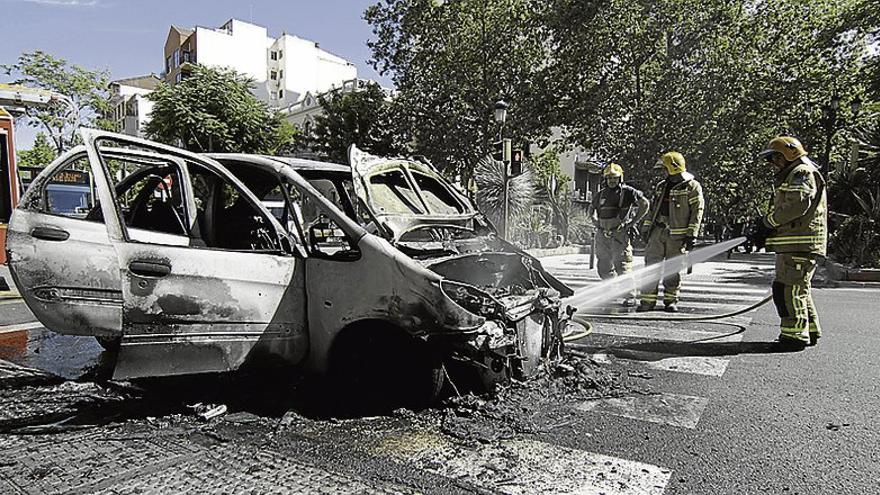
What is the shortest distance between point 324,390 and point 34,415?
1794mm

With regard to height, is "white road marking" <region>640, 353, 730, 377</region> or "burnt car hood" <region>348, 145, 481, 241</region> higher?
"burnt car hood" <region>348, 145, 481, 241</region>

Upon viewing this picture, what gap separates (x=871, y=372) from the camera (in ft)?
15.8

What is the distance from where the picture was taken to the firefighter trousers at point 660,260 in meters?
7.60

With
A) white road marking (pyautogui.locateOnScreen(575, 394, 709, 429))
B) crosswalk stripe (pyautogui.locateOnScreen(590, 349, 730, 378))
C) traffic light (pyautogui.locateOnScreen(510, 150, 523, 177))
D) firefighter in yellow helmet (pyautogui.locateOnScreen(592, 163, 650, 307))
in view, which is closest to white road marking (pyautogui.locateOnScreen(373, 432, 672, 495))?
white road marking (pyautogui.locateOnScreen(575, 394, 709, 429))

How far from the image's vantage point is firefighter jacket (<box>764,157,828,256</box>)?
536cm

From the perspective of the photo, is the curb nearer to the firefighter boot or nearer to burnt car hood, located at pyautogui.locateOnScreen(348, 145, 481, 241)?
the firefighter boot

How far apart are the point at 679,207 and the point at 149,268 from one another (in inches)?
238

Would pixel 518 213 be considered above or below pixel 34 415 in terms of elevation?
above

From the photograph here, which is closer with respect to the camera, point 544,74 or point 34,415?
point 34,415

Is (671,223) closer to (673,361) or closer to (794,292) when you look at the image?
(794,292)

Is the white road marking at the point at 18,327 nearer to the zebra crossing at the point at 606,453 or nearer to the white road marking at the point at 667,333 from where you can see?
the zebra crossing at the point at 606,453

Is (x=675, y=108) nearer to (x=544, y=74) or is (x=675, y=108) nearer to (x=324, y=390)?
(x=544, y=74)

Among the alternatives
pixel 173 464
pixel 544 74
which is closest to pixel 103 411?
pixel 173 464

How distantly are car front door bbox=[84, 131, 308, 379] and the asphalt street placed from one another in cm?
39
